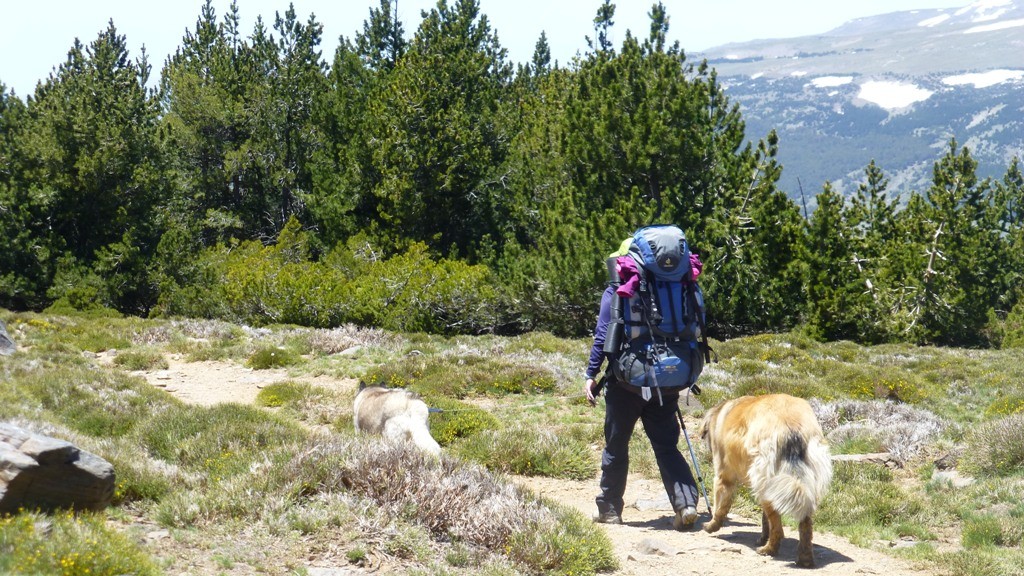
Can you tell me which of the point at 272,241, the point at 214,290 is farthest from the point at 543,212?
the point at 272,241

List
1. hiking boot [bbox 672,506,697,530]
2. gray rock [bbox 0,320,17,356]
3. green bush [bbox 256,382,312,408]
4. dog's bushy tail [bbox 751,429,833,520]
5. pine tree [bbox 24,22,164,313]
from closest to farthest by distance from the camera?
dog's bushy tail [bbox 751,429,833,520]
hiking boot [bbox 672,506,697,530]
green bush [bbox 256,382,312,408]
gray rock [bbox 0,320,17,356]
pine tree [bbox 24,22,164,313]

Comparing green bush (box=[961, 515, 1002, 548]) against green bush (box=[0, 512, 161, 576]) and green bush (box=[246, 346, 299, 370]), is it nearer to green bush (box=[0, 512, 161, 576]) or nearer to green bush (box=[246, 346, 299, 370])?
green bush (box=[0, 512, 161, 576])

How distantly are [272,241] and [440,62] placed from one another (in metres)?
12.0

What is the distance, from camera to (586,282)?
25.1 m

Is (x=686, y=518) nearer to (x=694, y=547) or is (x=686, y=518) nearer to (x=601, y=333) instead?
(x=694, y=547)

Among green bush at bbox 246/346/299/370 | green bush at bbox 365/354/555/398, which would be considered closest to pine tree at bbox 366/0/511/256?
green bush at bbox 246/346/299/370

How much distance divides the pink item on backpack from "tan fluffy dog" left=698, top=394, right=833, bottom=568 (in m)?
1.06

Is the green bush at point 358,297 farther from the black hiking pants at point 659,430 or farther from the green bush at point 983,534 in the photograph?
the green bush at point 983,534

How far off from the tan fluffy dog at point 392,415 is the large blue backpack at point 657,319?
220 cm

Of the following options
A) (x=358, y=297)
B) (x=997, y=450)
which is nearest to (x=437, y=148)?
(x=358, y=297)

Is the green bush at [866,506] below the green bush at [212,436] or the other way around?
below

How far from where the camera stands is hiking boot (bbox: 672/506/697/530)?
622 centimetres

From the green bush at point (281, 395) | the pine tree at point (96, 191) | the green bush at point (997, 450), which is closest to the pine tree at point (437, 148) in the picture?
the pine tree at point (96, 191)

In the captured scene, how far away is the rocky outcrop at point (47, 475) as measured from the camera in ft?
14.3
